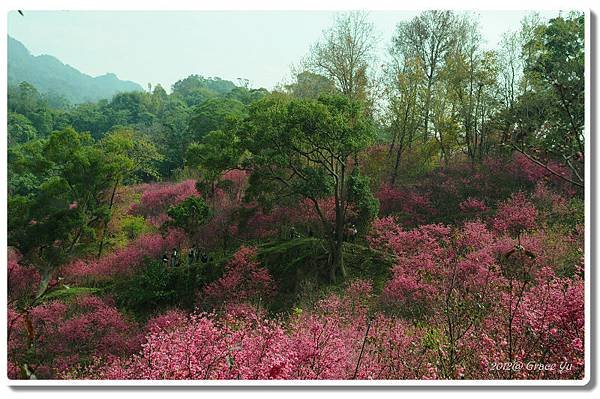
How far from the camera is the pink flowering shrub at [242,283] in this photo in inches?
353

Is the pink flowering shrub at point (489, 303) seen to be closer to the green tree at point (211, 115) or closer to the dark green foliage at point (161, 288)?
the dark green foliage at point (161, 288)

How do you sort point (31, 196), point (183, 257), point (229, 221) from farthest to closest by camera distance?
point (229, 221) → point (183, 257) → point (31, 196)

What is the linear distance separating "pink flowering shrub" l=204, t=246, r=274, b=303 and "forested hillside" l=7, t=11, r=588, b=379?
1.7 inches

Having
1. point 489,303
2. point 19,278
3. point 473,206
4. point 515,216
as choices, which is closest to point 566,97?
point 489,303

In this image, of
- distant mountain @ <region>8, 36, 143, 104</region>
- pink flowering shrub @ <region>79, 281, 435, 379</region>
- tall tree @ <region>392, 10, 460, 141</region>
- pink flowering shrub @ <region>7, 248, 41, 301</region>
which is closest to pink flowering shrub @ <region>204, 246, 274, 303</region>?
pink flowering shrub @ <region>7, 248, 41, 301</region>

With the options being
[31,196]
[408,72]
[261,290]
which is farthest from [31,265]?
[408,72]

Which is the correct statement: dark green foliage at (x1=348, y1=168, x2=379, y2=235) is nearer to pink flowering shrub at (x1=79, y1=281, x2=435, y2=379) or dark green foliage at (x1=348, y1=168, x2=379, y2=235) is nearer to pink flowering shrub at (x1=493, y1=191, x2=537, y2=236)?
pink flowering shrub at (x1=493, y1=191, x2=537, y2=236)

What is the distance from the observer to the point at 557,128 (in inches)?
138

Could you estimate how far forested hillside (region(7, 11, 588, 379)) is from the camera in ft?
13.1

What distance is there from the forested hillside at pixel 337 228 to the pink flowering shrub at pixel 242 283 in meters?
0.04

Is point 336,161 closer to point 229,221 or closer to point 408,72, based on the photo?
point 229,221

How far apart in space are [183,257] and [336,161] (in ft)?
15.1

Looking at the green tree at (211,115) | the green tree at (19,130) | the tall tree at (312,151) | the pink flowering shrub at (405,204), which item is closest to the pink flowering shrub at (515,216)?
the pink flowering shrub at (405,204)
